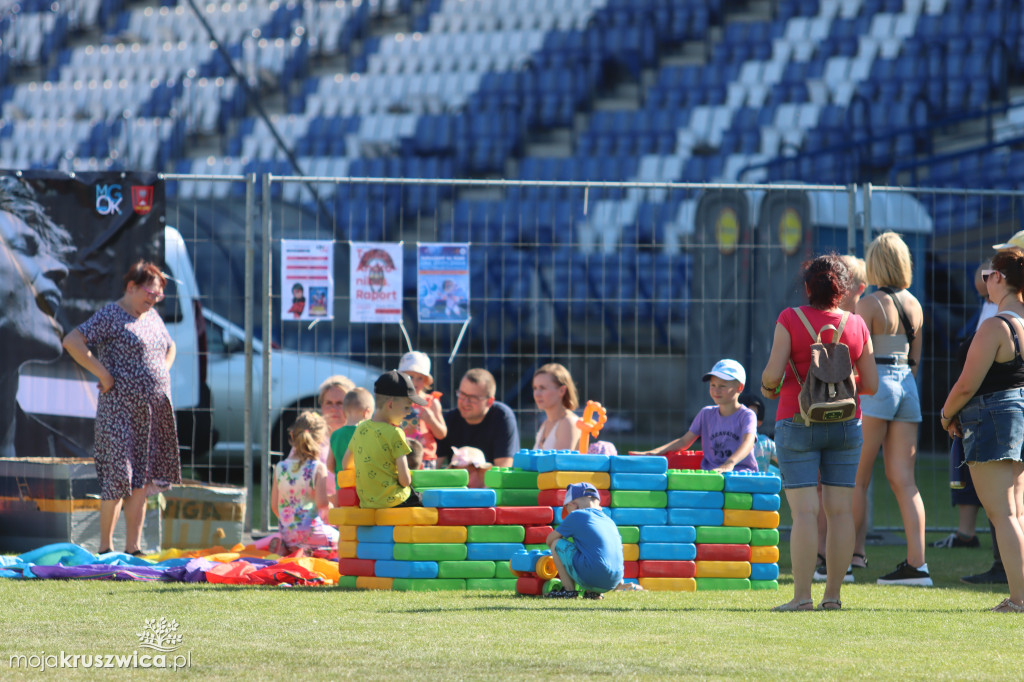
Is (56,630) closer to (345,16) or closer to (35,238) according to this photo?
(35,238)

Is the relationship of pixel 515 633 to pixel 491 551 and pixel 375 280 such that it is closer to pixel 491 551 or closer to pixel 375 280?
pixel 491 551

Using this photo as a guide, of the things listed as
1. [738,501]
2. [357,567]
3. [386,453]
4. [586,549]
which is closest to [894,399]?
[738,501]

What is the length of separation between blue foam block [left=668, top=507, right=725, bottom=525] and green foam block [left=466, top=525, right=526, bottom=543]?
28.1 inches

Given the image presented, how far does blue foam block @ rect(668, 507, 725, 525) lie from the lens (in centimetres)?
581

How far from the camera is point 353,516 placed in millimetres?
5656

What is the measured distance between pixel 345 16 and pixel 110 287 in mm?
18468

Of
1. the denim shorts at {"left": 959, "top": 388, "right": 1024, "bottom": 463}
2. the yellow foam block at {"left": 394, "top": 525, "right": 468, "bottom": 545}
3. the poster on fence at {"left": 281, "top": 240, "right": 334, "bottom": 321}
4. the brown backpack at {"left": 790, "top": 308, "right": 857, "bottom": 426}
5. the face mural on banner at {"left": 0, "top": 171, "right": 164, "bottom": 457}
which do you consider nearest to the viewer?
the brown backpack at {"left": 790, "top": 308, "right": 857, "bottom": 426}

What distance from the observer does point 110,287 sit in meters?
7.46

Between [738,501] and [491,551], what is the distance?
1195 millimetres

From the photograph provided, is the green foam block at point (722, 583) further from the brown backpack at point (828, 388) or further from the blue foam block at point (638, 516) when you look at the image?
the brown backpack at point (828, 388)

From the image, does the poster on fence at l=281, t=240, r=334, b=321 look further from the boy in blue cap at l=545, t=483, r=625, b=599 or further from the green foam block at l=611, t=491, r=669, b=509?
the boy in blue cap at l=545, t=483, r=625, b=599

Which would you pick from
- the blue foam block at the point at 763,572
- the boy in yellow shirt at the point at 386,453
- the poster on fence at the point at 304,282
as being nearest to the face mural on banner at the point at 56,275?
the poster on fence at the point at 304,282

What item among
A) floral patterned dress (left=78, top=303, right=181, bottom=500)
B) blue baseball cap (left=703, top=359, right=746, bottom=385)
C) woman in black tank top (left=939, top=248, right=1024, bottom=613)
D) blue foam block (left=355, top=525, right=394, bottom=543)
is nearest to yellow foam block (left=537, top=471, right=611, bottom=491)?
blue foam block (left=355, top=525, right=394, bottom=543)

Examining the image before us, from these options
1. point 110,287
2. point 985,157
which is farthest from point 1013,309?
point 985,157
